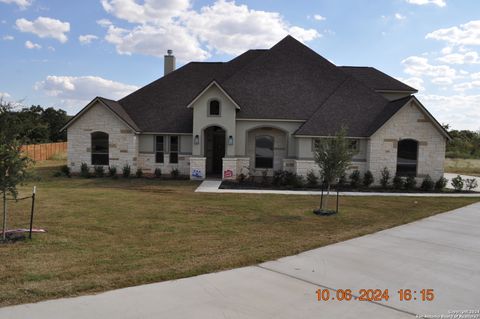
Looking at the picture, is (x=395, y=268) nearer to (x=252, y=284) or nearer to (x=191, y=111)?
(x=252, y=284)

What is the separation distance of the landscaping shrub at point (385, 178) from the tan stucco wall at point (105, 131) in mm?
14427

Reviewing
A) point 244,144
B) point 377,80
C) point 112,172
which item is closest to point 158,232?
point 244,144

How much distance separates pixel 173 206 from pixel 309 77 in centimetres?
1582

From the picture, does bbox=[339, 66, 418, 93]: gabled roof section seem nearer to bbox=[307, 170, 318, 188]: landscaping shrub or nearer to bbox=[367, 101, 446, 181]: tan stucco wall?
bbox=[367, 101, 446, 181]: tan stucco wall

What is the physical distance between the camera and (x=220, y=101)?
2153cm

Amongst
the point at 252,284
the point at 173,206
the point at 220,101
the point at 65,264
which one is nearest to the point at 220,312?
the point at 252,284

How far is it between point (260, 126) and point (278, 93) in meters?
2.98

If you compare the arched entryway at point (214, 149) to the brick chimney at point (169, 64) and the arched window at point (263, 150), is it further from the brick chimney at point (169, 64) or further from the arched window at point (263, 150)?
the brick chimney at point (169, 64)

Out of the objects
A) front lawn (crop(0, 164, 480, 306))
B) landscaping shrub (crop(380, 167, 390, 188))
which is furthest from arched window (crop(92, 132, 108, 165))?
landscaping shrub (crop(380, 167, 390, 188))

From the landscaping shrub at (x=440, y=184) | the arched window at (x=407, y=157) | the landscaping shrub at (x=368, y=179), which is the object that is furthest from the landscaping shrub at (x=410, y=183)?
the landscaping shrub at (x=368, y=179)

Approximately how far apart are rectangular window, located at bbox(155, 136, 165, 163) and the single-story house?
0.20 feet

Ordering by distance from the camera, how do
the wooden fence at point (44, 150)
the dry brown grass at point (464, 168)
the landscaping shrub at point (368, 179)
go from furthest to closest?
the wooden fence at point (44, 150) → the dry brown grass at point (464, 168) → the landscaping shrub at point (368, 179)

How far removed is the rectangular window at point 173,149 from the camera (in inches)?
907

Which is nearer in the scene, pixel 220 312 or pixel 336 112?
pixel 220 312
